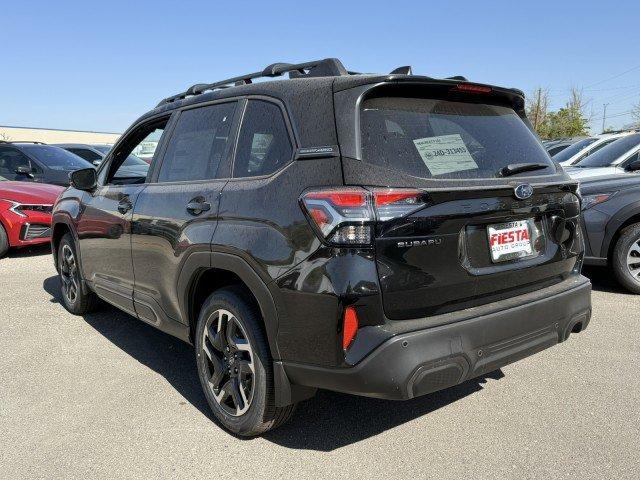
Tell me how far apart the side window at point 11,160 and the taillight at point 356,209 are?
943 centimetres

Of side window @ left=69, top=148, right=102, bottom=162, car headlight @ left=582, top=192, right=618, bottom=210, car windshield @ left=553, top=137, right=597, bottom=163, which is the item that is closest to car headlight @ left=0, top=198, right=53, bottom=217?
side window @ left=69, top=148, right=102, bottom=162

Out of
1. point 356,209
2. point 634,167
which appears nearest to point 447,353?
point 356,209

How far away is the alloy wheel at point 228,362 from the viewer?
9.55 ft

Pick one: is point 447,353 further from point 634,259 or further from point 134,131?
point 634,259

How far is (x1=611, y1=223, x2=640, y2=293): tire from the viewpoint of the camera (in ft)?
17.9

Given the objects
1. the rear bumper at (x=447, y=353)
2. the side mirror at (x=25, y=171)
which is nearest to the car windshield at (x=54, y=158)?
the side mirror at (x=25, y=171)

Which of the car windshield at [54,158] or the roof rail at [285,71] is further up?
the roof rail at [285,71]

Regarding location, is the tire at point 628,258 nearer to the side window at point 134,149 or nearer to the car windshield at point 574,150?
the side window at point 134,149

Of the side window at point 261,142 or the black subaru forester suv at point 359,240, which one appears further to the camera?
the side window at point 261,142

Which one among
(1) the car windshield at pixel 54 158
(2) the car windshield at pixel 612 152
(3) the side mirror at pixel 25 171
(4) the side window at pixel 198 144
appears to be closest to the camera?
(4) the side window at pixel 198 144

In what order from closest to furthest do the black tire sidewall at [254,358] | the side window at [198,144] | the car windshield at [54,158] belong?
1. the black tire sidewall at [254,358]
2. the side window at [198,144]
3. the car windshield at [54,158]

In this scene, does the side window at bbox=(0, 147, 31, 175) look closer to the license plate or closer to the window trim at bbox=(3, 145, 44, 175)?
the window trim at bbox=(3, 145, 44, 175)

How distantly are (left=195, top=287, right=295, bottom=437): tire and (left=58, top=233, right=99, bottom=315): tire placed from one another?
7.90 feet

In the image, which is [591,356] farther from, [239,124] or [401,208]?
[239,124]
